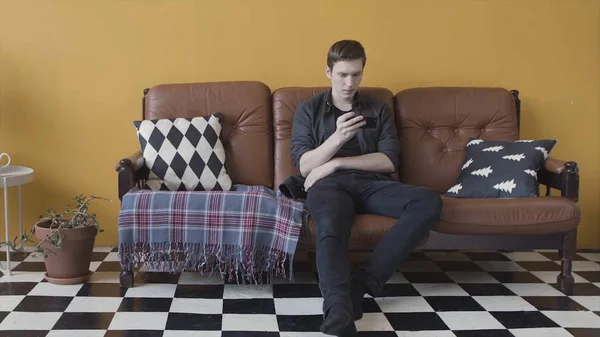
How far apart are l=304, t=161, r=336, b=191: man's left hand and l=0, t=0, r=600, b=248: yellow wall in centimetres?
86

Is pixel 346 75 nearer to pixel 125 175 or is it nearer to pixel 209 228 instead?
pixel 209 228

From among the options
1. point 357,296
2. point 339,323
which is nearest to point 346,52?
point 357,296

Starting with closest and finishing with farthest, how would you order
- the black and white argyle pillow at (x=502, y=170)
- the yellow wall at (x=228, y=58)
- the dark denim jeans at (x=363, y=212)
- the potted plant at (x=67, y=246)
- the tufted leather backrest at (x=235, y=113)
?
the dark denim jeans at (x=363, y=212)
the potted plant at (x=67, y=246)
the black and white argyle pillow at (x=502, y=170)
the tufted leather backrest at (x=235, y=113)
the yellow wall at (x=228, y=58)

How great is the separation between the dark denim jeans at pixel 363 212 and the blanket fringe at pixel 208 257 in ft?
0.97

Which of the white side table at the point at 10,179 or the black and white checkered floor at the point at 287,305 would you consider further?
the white side table at the point at 10,179

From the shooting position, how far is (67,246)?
2.80 m

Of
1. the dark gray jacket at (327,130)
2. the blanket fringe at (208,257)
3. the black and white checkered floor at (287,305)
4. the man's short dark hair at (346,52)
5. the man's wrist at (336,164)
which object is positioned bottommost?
the black and white checkered floor at (287,305)

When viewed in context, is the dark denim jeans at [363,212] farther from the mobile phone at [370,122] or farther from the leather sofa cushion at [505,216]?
the mobile phone at [370,122]

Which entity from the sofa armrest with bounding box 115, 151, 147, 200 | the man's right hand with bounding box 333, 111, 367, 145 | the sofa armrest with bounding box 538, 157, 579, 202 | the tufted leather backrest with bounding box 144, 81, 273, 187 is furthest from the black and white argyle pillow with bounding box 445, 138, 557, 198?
the sofa armrest with bounding box 115, 151, 147, 200

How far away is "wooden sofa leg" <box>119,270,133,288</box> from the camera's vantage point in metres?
2.80

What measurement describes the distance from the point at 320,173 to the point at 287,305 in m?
0.59

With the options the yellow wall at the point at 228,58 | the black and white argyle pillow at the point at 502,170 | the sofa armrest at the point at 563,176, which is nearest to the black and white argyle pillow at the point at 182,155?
the yellow wall at the point at 228,58

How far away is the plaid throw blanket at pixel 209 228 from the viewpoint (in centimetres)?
267

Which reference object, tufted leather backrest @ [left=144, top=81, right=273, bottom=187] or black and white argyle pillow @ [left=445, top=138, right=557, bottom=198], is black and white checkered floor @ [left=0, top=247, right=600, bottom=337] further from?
tufted leather backrest @ [left=144, top=81, right=273, bottom=187]
